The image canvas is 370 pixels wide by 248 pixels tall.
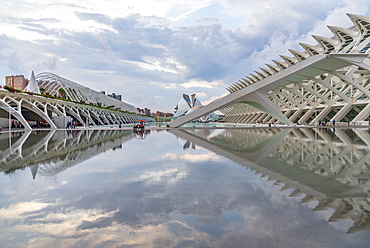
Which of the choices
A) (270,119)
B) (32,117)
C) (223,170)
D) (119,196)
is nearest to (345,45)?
(270,119)

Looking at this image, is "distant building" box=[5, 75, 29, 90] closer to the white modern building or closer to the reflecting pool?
the white modern building

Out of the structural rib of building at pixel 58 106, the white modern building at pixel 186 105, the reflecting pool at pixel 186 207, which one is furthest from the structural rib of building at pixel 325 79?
the white modern building at pixel 186 105

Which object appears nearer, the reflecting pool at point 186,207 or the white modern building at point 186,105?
the reflecting pool at point 186,207

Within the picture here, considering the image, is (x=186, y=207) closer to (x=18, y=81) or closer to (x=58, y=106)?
(x=58, y=106)

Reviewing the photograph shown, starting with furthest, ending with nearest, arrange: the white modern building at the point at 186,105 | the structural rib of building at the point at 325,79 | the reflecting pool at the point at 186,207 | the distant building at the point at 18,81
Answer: the distant building at the point at 18,81 → the white modern building at the point at 186,105 → the structural rib of building at the point at 325,79 → the reflecting pool at the point at 186,207

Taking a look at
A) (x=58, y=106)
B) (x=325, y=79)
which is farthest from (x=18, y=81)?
(x=325, y=79)

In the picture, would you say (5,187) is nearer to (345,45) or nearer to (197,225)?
(197,225)

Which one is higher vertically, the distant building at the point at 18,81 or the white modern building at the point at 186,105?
the distant building at the point at 18,81

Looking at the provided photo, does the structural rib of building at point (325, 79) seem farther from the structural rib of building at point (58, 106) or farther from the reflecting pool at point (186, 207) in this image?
the reflecting pool at point (186, 207)

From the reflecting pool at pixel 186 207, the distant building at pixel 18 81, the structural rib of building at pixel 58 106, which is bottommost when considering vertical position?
the reflecting pool at pixel 186 207

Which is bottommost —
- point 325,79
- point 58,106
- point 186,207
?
point 186,207

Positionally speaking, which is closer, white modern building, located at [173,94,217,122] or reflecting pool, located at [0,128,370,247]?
reflecting pool, located at [0,128,370,247]

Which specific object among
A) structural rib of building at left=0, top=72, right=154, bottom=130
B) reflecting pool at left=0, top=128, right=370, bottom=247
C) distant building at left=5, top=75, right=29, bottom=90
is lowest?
reflecting pool at left=0, top=128, right=370, bottom=247

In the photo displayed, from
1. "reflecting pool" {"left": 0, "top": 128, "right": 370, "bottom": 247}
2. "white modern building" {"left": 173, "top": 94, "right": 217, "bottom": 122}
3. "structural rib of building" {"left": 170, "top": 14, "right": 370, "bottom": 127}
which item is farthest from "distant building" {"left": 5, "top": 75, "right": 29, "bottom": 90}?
"reflecting pool" {"left": 0, "top": 128, "right": 370, "bottom": 247}
